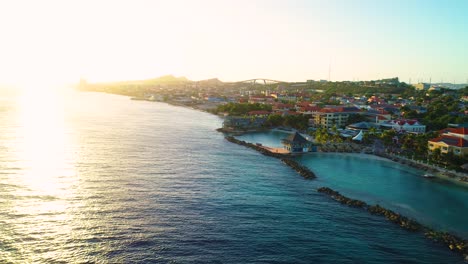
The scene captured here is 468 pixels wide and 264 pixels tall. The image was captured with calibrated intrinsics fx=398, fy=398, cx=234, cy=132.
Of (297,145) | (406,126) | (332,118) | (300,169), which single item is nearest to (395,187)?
(300,169)

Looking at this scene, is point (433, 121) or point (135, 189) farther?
point (433, 121)

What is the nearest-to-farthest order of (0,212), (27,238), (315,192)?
(27,238)
(0,212)
(315,192)

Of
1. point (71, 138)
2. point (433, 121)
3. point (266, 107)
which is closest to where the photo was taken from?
point (71, 138)

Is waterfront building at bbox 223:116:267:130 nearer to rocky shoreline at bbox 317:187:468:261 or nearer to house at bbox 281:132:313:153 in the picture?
house at bbox 281:132:313:153

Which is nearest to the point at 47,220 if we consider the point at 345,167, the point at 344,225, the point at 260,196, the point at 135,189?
the point at 135,189

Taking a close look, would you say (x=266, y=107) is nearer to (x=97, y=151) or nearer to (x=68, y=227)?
(x=97, y=151)

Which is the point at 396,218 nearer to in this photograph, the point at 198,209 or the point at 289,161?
the point at 198,209

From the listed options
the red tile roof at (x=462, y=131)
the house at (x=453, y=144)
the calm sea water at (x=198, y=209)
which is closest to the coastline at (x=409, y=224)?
the calm sea water at (x=198, y=209)

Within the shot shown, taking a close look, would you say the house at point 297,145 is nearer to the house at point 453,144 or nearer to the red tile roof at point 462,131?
the house at point 453,144
